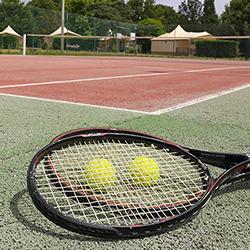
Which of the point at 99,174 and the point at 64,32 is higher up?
the point at 64,32

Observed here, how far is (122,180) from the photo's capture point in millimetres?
1748

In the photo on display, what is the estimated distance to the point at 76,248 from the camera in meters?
1.29

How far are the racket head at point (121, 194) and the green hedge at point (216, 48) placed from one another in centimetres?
3421

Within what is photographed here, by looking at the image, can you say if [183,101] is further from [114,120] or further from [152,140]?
[152,140]

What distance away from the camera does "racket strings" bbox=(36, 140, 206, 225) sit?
145 cm

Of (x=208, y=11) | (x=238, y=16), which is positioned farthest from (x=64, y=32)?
(x=208, y=11)

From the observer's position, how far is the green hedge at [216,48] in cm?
3453

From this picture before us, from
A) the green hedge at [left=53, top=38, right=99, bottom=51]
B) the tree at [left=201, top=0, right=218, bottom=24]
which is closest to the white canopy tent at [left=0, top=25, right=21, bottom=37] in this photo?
the green hedge at [left=53, top=38, right=99, bottom=51]

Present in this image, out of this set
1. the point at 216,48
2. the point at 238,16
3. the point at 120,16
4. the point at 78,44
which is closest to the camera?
the point at 78,44

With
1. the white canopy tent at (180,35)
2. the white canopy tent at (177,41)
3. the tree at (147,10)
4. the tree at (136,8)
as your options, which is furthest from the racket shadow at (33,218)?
the tree at (147,10)

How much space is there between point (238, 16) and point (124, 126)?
4521 cm

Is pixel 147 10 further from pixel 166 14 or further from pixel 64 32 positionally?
pixel 64 32

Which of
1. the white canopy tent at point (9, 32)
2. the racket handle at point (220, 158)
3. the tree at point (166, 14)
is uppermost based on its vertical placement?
the tree at point (166, 14)

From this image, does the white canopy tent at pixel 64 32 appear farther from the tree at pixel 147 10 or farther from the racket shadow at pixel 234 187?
the tree at pixel 147 10
